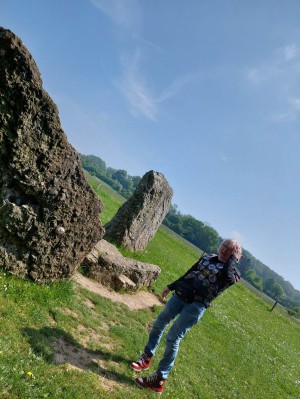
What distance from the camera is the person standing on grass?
8.23 m

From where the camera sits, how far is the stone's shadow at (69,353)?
7.45 metres

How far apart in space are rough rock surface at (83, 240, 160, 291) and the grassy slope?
1.41 meters

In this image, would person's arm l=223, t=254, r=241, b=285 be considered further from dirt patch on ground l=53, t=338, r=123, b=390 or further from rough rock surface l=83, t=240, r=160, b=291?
rough rock surface l=83, t=240, r=160, b=291

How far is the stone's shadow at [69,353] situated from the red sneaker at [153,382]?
0.30 meters

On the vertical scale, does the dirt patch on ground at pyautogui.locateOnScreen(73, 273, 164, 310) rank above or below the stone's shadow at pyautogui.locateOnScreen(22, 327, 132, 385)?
above

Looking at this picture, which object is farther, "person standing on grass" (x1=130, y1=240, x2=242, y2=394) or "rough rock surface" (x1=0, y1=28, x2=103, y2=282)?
"rough rock surface" (x1=0, y1=28, x2=103, y2=282)

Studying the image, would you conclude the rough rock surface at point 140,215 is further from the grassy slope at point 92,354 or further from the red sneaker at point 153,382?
the red sneaker at point 153,382

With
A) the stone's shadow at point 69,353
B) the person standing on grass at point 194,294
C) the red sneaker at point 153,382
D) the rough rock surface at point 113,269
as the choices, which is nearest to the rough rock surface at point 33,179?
the stone's shadow at point 69,353

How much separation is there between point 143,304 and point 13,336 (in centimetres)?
817

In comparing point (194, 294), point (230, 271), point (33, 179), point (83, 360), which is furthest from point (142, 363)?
point (33, 179)

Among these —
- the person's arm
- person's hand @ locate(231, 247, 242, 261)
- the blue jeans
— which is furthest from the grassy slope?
person's hand @ locate(231, 247, 242, 261)

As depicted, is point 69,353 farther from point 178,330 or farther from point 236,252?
point 236,252

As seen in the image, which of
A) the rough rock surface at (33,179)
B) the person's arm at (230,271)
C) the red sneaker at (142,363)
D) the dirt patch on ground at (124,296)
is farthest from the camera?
the dirt patch on ground at (124,296)

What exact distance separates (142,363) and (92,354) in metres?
1.42
